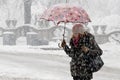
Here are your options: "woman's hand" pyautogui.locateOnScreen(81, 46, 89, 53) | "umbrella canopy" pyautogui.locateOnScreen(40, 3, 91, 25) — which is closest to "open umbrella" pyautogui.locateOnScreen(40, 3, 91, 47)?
"umbrella canopy" pyautogui.locateOnScreen(40, 3, 91, 25)

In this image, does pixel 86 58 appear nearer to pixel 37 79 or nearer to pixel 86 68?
pixel 86 68

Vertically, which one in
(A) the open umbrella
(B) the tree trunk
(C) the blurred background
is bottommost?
(C) the blurred background

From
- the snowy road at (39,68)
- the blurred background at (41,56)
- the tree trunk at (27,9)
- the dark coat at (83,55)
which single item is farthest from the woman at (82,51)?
the tree trunk at (27,9)

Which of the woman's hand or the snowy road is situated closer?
the woman's hand

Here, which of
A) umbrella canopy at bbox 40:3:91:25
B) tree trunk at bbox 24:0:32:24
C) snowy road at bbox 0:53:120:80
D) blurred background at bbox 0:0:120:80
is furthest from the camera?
tree trunk at bbox 24:0:32:24

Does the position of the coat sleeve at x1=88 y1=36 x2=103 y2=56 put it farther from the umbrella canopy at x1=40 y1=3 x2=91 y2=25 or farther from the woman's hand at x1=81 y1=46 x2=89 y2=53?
the umbrella canopy at x1=40 y1=3 x2=91 y2=25

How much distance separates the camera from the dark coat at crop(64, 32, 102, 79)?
7.49 meters

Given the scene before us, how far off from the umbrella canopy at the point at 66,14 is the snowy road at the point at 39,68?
4.11 meters

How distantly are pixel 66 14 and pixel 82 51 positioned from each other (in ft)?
4.29

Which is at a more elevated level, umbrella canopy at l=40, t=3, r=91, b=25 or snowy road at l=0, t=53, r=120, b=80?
umbrella canopy at l=40, t=3, r=91, b=25

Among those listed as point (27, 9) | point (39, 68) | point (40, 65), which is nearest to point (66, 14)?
point (39, 68)

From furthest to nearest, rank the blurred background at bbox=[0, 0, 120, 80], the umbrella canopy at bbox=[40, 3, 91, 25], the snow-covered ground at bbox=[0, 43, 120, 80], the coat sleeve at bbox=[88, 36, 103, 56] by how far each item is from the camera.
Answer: the blurred background at bbox=[0, 0, 120, 80] < the snow-covered ground at bbox=[0, 43, 120, 80] < the umbrella canopy at bbox=[40, 3, 91, 25] < the coat sleeve at bbox=[88, 36, 103, 56]

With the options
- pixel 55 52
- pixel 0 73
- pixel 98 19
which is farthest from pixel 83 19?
pixel 98 19

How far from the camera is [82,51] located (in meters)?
7.58
